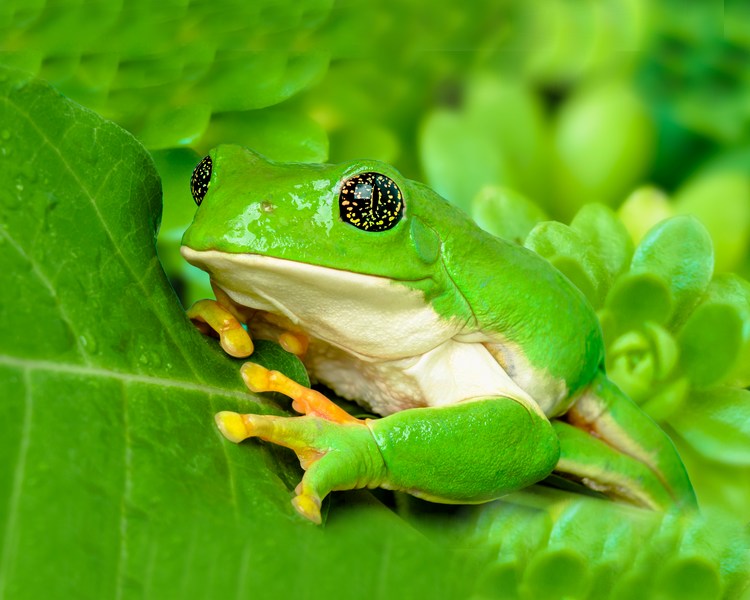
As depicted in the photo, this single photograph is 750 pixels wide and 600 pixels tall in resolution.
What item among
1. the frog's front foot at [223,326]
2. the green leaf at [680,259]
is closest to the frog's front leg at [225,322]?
the frog's front foot at [223,326]

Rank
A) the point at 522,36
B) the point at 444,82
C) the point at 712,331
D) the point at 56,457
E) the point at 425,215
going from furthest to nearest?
the point at 522,36, the point at 444,82, the point at 712,331, the point at 425,215, the point at 56,457

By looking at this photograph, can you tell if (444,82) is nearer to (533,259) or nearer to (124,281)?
(533,259)

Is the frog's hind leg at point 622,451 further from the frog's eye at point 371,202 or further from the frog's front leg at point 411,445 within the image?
the frog's eye at point 371,202

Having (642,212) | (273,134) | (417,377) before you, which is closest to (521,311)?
(417,377)

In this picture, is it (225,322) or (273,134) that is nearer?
(225,322)

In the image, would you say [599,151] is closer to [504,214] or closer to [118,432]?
[504,214]

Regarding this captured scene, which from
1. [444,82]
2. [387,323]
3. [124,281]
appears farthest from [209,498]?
[444,82]

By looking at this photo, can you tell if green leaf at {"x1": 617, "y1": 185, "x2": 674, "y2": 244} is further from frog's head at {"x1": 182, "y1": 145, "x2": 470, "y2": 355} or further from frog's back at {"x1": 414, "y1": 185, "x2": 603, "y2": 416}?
frog's head at {"x1": 182, "y1": 145, "x2": 470, "y2": 355}
